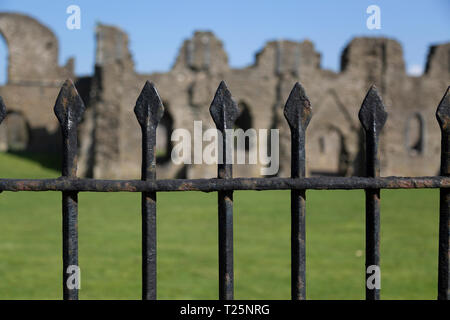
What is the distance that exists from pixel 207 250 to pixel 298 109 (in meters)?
5.35

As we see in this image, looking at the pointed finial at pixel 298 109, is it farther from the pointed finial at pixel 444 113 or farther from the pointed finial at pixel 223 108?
the pointed finial at pixel 444 113

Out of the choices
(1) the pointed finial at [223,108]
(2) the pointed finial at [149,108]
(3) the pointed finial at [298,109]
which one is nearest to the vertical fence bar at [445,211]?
(3) the pointed finial at [298,109]

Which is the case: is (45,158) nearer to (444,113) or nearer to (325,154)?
(325,154)

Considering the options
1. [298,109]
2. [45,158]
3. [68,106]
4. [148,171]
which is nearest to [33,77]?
[45,158]

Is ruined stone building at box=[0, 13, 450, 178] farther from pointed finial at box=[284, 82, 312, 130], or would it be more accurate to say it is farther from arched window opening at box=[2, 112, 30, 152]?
pointed finial at box=[284, 82, 312, 130]

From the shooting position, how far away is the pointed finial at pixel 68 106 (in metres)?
1.85

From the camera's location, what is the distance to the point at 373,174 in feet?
6.14

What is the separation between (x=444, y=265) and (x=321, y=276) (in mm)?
3930

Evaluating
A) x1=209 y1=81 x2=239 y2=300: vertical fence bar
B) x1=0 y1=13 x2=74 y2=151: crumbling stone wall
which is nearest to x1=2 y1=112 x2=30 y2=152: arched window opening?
x1=0 y1=13 x2=74 y2=151: crumbling stone wall

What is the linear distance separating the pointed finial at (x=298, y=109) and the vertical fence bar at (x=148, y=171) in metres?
0.48

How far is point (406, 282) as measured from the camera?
5.52 meters

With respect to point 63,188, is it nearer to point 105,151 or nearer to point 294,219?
point 294,219

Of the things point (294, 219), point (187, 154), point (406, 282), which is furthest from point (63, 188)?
point (187, 154)

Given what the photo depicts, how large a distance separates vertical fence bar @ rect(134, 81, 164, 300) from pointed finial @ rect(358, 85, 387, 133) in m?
0.76
